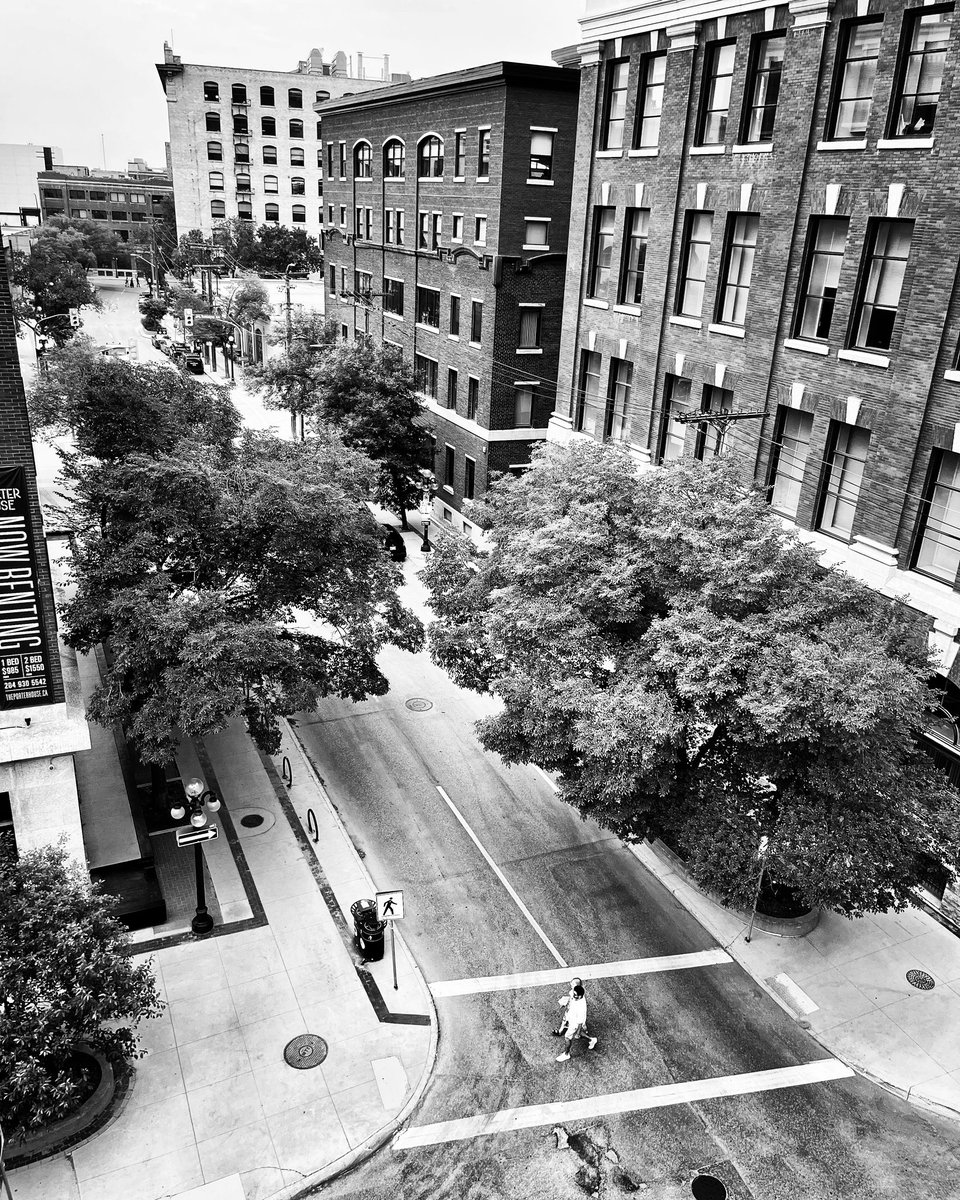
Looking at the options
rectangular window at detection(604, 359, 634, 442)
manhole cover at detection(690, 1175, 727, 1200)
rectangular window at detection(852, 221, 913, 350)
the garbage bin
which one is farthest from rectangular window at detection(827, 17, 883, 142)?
manhole cover at detection(690, 1175, 727, 1200)

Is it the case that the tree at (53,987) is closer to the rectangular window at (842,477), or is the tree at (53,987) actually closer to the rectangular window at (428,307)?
the rectangular window at (842,477)

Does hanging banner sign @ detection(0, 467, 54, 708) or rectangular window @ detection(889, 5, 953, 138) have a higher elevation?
rectangular window @ detection(889, 5, 953, 138)

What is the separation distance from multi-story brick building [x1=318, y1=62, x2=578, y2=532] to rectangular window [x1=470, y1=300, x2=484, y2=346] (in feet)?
0.18

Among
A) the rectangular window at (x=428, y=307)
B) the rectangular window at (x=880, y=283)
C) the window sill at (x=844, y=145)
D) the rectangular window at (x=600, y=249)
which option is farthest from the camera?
the rectangular window at (x=428, y=307)

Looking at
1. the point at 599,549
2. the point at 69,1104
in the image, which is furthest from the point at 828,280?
the point at 69,1104

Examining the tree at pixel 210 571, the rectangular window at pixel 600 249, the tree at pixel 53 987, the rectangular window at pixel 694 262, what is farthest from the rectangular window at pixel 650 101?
the tree at pixel 53 987

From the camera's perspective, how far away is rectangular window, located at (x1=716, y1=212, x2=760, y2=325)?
2455cm

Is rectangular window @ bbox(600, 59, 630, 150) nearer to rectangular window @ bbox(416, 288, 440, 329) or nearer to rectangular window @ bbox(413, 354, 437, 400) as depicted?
rectangular window @ bbox(416, 288, 440, 329)

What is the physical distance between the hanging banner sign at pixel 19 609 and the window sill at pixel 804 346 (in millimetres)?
17664

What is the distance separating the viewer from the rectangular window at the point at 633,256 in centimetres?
2886

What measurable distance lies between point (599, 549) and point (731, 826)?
5.62 meters

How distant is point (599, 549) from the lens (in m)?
17.8

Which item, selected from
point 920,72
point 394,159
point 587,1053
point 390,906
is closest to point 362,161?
point 394,159

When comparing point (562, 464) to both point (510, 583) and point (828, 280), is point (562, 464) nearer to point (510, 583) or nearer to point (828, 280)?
point (510, 583)
